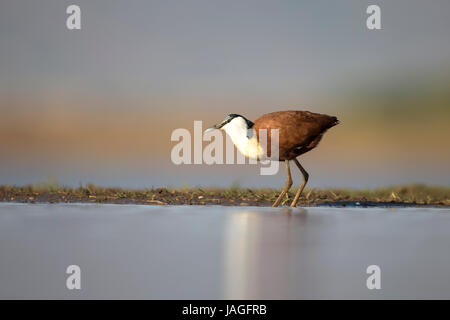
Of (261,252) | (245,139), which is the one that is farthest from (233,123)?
(261,252)

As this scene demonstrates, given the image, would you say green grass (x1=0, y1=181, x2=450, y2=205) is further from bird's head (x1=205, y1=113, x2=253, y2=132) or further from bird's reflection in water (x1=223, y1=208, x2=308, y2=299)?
bird's reflection in water (x1=223, y1=208, x2=308, y2=299)

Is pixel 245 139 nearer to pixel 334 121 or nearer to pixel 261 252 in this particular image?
pixel 334 121

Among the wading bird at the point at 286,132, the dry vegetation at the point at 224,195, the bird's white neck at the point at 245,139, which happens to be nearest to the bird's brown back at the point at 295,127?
the wading bird at the point at 286,132

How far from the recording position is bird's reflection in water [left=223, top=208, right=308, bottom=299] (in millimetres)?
4152

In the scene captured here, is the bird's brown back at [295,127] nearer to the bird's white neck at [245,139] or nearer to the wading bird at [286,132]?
the wading bird at [286,132]

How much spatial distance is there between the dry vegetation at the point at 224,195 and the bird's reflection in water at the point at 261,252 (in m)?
2.22

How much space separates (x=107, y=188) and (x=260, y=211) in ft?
14.5

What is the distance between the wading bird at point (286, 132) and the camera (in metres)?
9.52

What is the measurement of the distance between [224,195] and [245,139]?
5.96 feet

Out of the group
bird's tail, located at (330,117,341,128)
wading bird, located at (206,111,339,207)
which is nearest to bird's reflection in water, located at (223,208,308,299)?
wading bird, located at (206,111,339,207)

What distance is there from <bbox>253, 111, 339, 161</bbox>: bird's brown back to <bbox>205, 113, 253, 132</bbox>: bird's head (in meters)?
0.17

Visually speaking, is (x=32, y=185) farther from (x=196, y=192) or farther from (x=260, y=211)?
(x=260, y=211)

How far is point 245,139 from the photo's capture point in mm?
9750

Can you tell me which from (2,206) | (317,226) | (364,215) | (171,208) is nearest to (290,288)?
(317,226)
